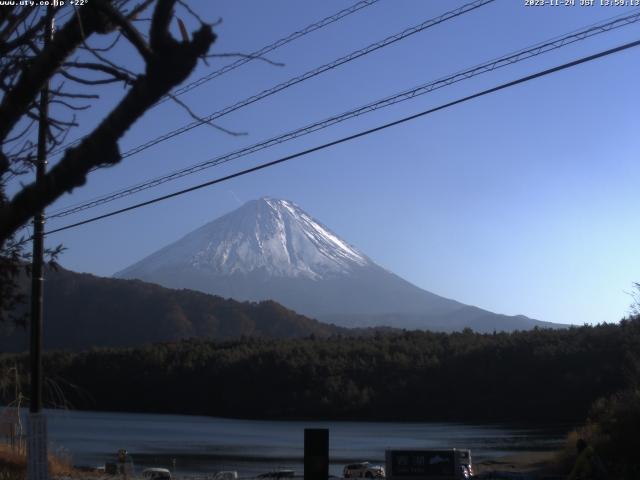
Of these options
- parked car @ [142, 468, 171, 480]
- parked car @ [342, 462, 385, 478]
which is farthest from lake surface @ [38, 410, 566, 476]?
parked car @ [142, 468, 171, 480]

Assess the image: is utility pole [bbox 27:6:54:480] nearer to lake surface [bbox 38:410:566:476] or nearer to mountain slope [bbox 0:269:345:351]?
lake surface [bbox 38:410:566:476]

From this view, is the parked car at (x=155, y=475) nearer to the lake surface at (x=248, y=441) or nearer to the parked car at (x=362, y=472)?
the lake surface at (x=248, y=441)

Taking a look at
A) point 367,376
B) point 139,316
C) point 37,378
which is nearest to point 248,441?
point 367,376

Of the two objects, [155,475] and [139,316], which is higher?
[139,316]

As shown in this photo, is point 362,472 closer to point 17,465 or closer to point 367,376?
point 17,465

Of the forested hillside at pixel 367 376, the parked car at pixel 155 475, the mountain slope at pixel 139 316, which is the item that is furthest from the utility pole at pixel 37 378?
the mountain slope at pixel 139 316
